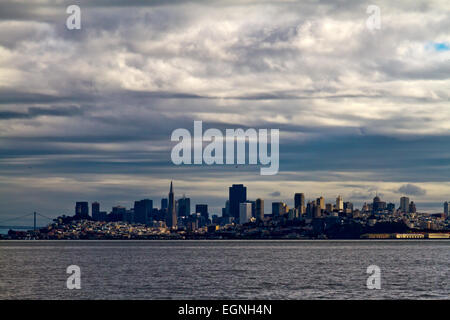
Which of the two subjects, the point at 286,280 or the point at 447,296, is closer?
the point at 447,296
